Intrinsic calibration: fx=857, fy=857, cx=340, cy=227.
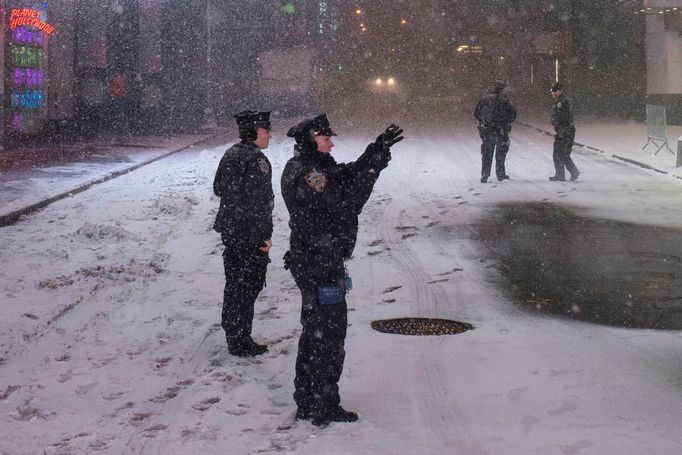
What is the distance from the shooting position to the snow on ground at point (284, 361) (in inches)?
202

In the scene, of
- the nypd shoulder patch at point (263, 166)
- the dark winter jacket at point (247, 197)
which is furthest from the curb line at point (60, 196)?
the nypd shoulder patch at point (263, 166)

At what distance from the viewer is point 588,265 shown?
10.2 metres

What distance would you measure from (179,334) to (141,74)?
1021 inches

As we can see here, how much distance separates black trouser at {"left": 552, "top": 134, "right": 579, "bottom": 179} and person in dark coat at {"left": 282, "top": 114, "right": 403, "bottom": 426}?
42.2 ft

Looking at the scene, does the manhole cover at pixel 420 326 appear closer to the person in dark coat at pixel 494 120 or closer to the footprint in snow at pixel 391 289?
the footprint in snow at pixel 391 289

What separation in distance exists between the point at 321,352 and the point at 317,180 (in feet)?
3.55

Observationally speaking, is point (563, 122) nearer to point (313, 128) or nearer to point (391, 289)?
point (391, 289)

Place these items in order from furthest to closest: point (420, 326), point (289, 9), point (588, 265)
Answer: point (289, 9)
point (588, 265)
point (420, 326)

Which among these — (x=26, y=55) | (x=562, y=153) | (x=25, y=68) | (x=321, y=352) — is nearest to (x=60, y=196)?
(x=562, y=153)

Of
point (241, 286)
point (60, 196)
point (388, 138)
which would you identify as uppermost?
point (388, 138)

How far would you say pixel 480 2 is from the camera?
238 feet

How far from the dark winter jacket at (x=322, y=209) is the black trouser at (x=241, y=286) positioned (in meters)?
1.39

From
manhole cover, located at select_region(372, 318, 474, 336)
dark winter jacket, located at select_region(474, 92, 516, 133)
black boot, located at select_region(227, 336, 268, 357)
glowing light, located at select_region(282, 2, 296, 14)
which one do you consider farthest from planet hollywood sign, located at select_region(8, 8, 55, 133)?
glowing light, located at select_region(282, 2, 296, 14)

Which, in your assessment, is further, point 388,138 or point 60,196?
point 60,196
